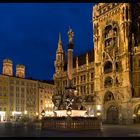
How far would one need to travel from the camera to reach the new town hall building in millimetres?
82375

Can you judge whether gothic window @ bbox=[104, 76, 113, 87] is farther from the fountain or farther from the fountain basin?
the fountain basin

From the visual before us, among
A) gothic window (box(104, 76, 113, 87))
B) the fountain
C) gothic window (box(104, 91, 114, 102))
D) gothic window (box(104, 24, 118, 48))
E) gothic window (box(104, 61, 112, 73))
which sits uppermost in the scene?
gothic window (box(104, 24, 118, 48))

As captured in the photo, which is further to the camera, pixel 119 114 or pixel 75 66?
pixel 75 66

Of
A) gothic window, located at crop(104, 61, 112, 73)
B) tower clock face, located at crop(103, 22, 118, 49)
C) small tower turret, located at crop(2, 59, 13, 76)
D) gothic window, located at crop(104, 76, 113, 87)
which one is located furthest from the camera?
small tower turret, located at crop(2, 59, 13, 76)

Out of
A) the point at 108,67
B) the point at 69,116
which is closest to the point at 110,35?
the point at 108,67

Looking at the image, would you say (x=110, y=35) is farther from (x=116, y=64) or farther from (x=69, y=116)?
(x=69, y=116)

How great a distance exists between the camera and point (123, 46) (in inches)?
3346

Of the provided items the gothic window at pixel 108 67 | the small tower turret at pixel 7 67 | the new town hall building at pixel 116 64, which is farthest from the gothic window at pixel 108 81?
the small tower turret at pixel 7 67

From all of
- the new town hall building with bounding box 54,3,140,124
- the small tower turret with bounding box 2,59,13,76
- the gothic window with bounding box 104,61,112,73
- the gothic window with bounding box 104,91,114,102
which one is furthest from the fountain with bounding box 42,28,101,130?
the small tower turret with bounding box 2,59,13,76

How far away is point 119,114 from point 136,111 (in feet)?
16.0

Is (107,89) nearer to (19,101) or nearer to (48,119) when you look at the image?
(48,119)

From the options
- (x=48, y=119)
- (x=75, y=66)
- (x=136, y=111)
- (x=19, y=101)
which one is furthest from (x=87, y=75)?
(x=48, y=119)

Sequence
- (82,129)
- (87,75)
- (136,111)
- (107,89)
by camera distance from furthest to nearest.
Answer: (87,75), (107,89), (136,111), (82,129)

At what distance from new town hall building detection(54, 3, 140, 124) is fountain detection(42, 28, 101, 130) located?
1096 inches
